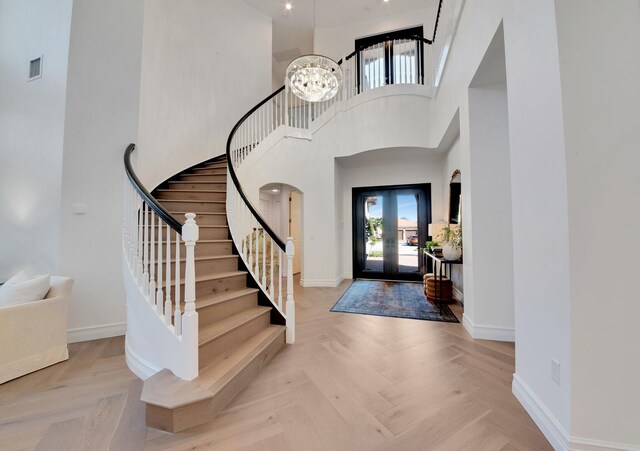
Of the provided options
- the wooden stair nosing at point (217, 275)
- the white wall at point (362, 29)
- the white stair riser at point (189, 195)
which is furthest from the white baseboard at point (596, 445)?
the white wall at point (362, 29)

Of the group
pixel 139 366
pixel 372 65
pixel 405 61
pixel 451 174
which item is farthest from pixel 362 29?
pixel 139 366

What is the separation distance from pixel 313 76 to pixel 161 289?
369cm

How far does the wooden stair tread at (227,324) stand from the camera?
2.01 metres

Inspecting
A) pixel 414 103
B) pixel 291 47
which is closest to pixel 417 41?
pixel 414 103

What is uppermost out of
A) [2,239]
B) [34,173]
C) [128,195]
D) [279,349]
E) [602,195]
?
[34,173]

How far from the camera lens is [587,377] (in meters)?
1.23

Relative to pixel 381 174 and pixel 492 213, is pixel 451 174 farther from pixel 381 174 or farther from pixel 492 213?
pixel 492 213

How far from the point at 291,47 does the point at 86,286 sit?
7993 millimetres

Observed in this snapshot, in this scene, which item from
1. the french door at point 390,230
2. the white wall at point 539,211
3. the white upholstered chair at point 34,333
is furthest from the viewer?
the french door at point 390,230

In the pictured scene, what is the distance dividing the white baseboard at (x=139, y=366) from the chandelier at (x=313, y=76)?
4.07m

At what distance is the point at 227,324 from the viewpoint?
2.25 m

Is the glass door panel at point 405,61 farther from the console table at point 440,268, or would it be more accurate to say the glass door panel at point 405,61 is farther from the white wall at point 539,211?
the console table at point 440,268

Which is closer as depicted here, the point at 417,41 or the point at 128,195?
the point at 128,195

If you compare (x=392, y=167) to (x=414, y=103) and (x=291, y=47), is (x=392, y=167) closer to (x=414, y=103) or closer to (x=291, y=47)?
(x=414, y=103)
